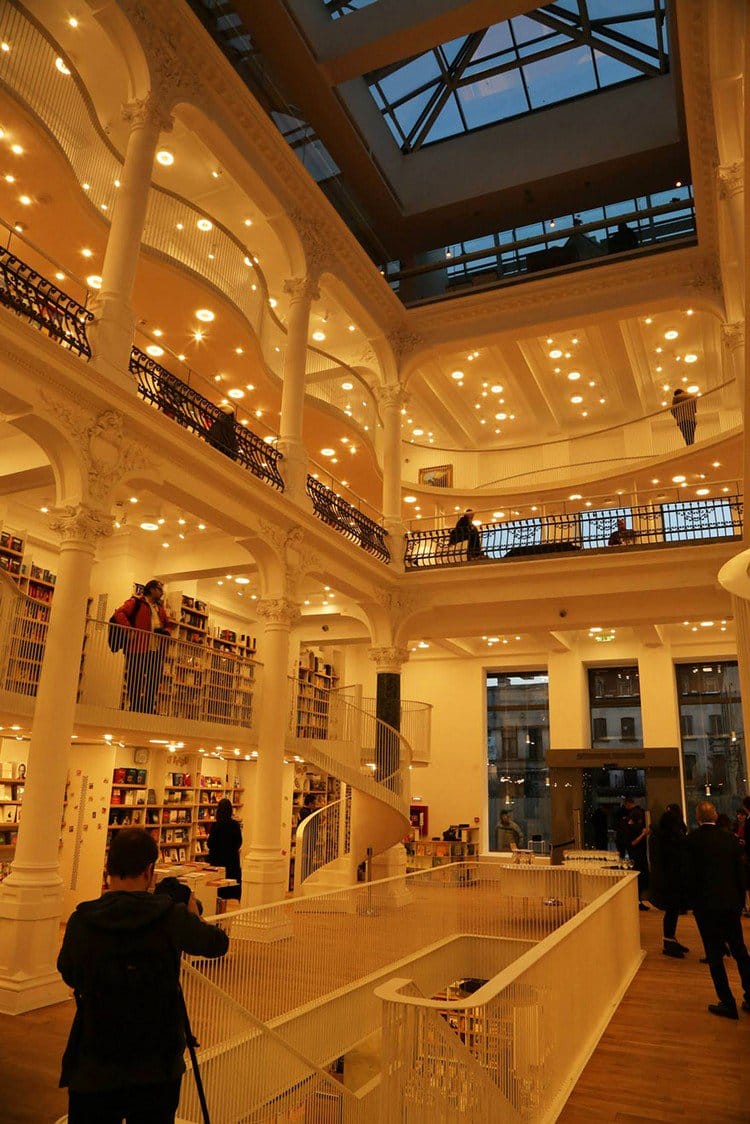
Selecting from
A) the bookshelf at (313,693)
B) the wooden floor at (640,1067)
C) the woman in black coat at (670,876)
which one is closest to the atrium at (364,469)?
the bookshelf at (313,693)

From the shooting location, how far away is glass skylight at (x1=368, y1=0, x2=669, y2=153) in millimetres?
14914

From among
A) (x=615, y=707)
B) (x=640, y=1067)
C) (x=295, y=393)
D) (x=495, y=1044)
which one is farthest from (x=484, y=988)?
(x=615, y=707)

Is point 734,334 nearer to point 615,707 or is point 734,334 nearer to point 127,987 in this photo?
point 615,707

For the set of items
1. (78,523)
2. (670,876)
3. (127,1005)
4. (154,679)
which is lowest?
(670,876)

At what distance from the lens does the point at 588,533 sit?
14359mm

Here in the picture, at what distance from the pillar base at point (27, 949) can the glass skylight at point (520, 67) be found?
1587 cm

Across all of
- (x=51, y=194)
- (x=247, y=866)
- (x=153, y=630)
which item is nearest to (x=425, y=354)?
(x=51, y=194)

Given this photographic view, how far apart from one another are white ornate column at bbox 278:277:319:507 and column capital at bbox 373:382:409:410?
10.7 ft

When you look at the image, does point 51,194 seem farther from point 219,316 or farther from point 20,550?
point 20,550

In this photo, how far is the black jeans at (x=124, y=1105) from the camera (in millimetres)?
2234

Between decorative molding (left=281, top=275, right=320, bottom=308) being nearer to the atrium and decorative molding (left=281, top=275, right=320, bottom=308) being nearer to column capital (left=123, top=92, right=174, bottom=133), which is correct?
the atrium

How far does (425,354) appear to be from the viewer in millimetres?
16453

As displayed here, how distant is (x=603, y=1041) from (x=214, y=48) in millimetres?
11835

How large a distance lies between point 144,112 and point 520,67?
10.3 metres
